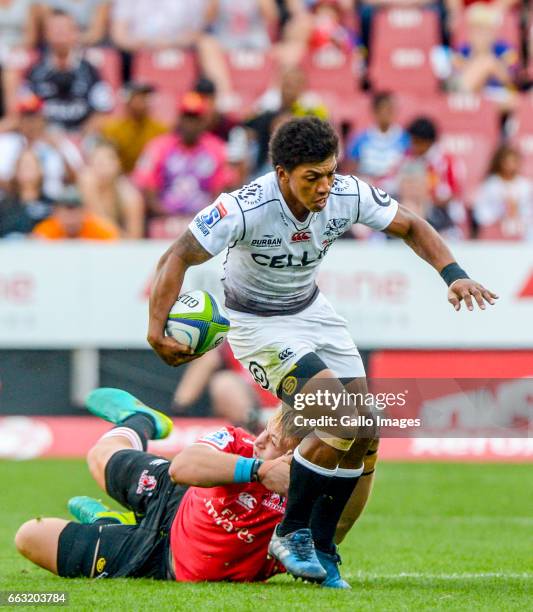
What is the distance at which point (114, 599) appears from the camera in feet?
18.3

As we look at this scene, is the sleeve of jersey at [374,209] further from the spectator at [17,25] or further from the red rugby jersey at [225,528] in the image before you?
the spectator at [17,25]

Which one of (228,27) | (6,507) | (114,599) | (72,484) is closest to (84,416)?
(72,484)

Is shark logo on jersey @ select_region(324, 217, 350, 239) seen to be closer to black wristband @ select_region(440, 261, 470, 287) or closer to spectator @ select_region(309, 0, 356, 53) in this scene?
black wristband @ select_region(440, 261, 470, 287)

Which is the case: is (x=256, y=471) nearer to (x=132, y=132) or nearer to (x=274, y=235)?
(x=274, y=235)

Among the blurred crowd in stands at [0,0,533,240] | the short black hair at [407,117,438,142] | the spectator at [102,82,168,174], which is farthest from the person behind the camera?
the spectator at [102,82,168,174]

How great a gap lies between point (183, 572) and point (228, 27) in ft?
37.4

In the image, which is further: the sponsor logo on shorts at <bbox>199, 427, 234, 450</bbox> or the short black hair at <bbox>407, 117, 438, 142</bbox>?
the short black hair at <bbox>407, 117, 438, 142</bbox>

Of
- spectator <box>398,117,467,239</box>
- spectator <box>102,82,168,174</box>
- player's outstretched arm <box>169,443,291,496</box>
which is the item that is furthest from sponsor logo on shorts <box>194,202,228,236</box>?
spectator <box>102,82,168,174</box>

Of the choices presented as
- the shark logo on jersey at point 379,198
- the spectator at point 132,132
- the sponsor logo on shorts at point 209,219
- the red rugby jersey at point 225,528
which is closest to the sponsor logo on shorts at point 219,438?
the red rugby jersey at point 225,528

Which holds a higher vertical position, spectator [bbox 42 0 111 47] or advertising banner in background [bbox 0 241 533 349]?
spectator [bbox 42 0 111 47]

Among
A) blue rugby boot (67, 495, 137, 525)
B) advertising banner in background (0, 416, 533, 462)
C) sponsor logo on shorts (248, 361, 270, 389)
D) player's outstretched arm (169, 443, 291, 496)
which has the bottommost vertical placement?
advertising banner in background (0, 416, 533, 462)

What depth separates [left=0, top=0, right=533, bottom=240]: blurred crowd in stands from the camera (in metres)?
13.7

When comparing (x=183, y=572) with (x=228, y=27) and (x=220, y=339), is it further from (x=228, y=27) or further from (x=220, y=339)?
(x=228, y=27)

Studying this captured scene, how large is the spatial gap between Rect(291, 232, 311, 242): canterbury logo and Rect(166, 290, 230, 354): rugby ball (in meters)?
0.51
